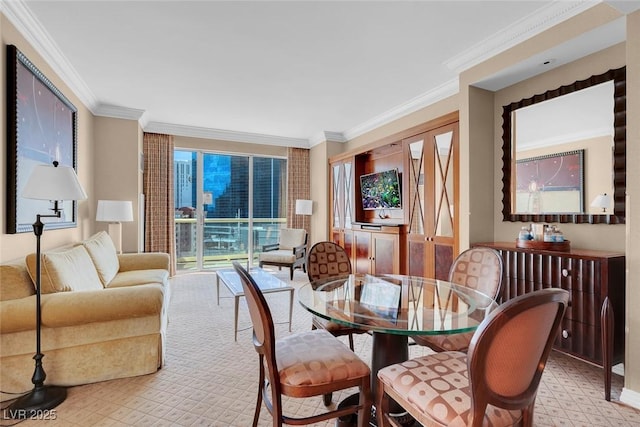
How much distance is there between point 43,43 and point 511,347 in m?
3.98

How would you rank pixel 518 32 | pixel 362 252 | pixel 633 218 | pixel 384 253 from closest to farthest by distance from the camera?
pixel 633 218 < pixel 518 32 < pixel 384 253 < pixel 362 252

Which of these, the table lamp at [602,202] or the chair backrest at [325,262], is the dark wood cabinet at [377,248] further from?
the table lamp at [602,202]

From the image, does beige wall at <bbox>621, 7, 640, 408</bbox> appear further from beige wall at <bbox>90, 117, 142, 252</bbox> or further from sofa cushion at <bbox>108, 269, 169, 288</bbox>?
beige wall at <bbox>90, 117, 142, 252</bbox>

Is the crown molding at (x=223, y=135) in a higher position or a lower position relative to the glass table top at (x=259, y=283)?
higher

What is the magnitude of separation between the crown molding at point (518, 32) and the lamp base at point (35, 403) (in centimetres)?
414

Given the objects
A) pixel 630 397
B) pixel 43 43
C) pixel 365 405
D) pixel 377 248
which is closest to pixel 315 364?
pixel 365 405

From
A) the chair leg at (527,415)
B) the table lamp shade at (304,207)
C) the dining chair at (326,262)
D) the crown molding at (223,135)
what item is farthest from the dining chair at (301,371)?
the crown molding at (223,135)

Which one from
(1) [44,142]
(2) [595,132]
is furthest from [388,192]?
(1) [44,142]

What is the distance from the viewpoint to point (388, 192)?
474cm

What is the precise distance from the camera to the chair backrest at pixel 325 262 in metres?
2.66

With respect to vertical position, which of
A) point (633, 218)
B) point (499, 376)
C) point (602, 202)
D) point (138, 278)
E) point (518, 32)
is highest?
point (518, 32)

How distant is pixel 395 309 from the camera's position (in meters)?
1.72

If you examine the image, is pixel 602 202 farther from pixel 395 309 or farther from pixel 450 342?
pixel 395 309

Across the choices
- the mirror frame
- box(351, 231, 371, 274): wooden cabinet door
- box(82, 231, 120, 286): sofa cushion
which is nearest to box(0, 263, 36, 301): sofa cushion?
box(82, 231, 120, 286): sofa cushion
